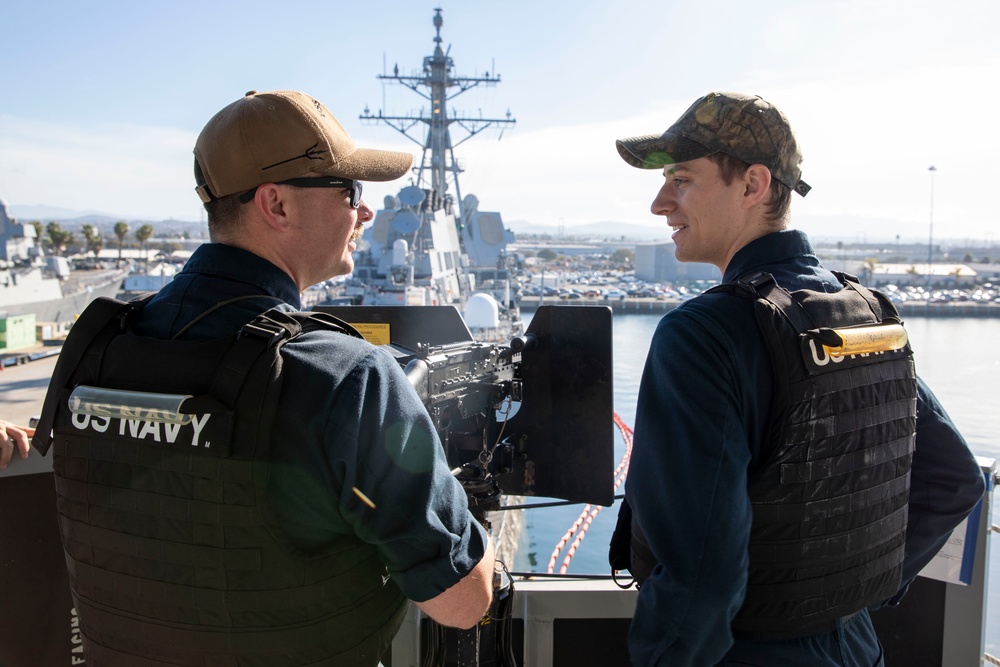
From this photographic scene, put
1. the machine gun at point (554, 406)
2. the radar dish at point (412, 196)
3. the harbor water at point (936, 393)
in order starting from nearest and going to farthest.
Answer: the machine gun at point (554, 406) < the harbor water at point (936, 393) < the radar dish at point (412, 196)

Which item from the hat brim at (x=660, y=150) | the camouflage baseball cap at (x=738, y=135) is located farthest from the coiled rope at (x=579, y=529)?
the camouflage baseball cap at (x=738, y=135)

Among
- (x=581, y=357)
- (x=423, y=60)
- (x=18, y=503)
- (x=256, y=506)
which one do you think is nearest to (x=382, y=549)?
(x=256, y=506)

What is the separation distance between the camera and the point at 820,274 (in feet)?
4.95

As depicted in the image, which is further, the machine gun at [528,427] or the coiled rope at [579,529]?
the coiled rope at [579,529]

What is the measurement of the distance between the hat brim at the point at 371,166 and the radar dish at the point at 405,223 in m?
20.4

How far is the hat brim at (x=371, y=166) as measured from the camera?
1.37 m

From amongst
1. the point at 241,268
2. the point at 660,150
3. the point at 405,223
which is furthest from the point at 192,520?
the point at 405,223

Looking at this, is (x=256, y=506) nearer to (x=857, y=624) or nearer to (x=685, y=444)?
(x=685, y=444)

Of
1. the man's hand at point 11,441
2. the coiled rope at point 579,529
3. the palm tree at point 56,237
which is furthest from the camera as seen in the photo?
the palm tree at point 56,237

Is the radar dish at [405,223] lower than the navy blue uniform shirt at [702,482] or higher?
higher

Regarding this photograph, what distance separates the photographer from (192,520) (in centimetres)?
118

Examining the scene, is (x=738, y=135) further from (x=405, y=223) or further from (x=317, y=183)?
(x=405, y=223)

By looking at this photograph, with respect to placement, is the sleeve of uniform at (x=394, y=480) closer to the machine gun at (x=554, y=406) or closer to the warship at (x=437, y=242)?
the machine gun at (x=554, y=406)

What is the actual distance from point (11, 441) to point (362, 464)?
49.2 inches
